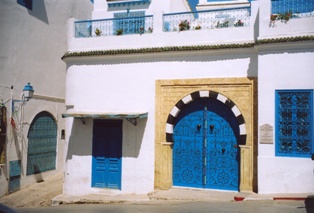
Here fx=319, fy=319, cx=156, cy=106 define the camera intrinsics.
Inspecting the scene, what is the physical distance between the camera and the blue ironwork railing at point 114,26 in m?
8.53

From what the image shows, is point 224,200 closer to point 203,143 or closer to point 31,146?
point 203,143

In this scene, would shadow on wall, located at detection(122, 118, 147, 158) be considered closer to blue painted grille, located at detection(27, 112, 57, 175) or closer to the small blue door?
the small blue door

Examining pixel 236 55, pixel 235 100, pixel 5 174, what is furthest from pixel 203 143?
pixel 5 174

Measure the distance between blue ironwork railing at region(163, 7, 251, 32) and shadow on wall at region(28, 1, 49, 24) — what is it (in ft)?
15.9

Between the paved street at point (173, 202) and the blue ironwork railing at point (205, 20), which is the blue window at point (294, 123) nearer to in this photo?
the paved street at point (173, 202)

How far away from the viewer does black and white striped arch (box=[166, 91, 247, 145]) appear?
24.2 ft

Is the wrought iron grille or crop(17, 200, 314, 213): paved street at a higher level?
the wrought iron grille

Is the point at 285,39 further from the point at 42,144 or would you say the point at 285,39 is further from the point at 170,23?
the point at 42,144

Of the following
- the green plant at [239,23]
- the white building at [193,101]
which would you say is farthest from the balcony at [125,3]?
the green plant at [239,23]

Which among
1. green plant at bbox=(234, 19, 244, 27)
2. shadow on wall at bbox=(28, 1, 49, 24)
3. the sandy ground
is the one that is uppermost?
shadow on wall at bbox=(28, 1, 49, 24)

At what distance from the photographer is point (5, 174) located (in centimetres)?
923

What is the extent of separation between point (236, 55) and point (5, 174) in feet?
23.7

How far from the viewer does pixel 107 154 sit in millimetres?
8414

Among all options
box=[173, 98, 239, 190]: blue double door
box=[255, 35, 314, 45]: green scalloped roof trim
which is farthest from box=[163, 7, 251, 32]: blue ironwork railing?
box=[173, 98, 239, 190]: blue double door
